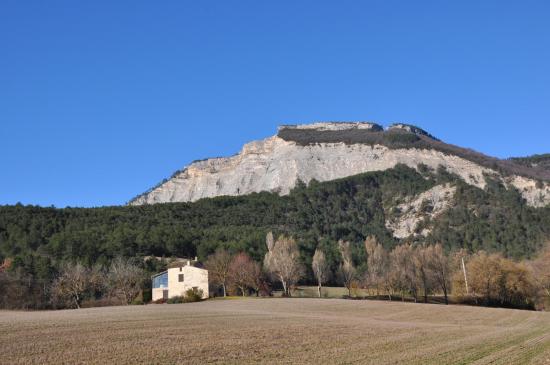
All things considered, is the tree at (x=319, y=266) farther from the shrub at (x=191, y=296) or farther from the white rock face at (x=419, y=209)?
the white rock face at (x=419, y=209)

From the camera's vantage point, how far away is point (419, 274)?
317 feet

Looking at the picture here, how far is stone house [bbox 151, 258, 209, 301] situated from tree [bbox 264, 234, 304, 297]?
1347 cm

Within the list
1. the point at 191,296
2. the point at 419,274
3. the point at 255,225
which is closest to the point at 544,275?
the point at 419,274

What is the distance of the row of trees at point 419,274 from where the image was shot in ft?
290

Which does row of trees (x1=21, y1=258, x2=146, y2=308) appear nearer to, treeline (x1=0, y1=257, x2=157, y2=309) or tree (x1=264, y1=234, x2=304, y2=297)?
treeline (x1=0, y1=257, x2=157, y2=309)

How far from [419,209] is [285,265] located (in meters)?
A: 92.9

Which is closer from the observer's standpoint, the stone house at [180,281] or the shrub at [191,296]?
the shrub at [191,296]

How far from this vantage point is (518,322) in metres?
51.7

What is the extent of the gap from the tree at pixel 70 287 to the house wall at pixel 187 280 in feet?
48.0

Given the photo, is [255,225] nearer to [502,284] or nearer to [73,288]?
[73,288]

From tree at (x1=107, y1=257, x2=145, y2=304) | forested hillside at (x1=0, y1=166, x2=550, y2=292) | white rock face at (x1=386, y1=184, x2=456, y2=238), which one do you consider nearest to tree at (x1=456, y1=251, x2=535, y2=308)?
forested hillside at (x1=0, y1=166, x2=550, y2=292)

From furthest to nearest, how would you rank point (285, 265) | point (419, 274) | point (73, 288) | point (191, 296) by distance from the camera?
point (285, 265) < point (419, 274) < point (73, 288) < point (191, 296)

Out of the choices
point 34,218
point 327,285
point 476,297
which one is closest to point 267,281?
point 327,285

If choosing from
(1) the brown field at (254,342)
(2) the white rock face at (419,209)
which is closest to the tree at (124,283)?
(1) the brown field at (254,342)
